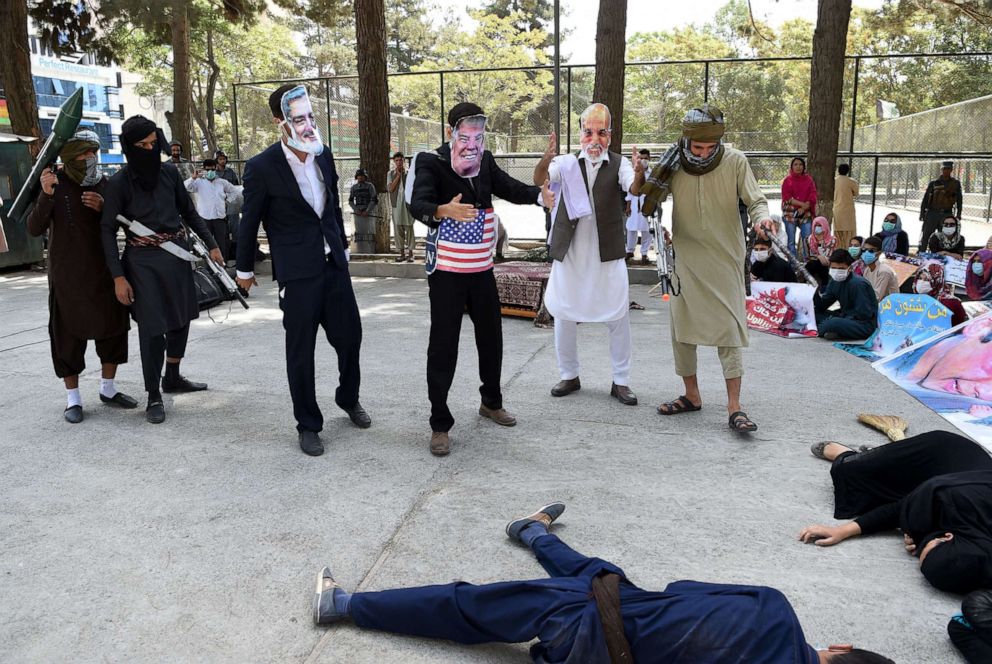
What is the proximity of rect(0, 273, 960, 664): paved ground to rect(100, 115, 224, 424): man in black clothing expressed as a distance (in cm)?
51

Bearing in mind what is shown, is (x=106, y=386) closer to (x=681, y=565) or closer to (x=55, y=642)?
(x=55, y=642)

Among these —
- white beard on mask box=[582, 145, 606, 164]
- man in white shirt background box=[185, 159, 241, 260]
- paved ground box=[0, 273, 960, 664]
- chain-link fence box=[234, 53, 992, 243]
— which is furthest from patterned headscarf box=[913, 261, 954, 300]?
man in white shirt background box=[185, 159, 241, 260]

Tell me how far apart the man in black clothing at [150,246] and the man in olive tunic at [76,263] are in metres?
0.19

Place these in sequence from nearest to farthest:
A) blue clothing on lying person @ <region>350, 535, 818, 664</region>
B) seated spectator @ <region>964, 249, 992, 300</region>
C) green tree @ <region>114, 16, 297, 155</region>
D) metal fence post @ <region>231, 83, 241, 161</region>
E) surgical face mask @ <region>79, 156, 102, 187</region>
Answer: blue clothing on lying person @ <region>350, 535, 818, 664</region> < surgical face mask @ <region>79, 156, 102, 187</region> < seated spectator @ <region>964, 249, 992, 300</region> < metal fence post @ <region>231, 83, 241, 161</region> < green tree @ <region>114, 16, 297, 155</region>

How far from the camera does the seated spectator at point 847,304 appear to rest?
7371 mm

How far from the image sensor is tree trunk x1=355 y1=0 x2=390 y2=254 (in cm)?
1252

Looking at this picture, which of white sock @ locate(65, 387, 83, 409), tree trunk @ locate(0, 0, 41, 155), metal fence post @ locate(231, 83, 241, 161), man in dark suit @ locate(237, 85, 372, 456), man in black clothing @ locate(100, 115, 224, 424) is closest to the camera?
man in dark suit @ locate(237, 85, 372, 456)

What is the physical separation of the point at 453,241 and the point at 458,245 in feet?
0.11

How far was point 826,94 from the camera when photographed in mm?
11148

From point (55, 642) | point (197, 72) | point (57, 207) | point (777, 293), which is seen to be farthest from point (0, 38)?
point (197, 72)

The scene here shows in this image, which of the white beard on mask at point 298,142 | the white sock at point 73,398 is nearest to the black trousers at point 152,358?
the white sock at point 73,398

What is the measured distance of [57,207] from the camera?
506 centimetres

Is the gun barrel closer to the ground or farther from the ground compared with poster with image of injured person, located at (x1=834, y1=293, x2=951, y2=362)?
farther from the ground

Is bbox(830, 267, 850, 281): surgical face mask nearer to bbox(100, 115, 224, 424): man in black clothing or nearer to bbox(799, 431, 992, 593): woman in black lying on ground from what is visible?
bbox(799, 431, 992, 593): woman in black lying on ground
